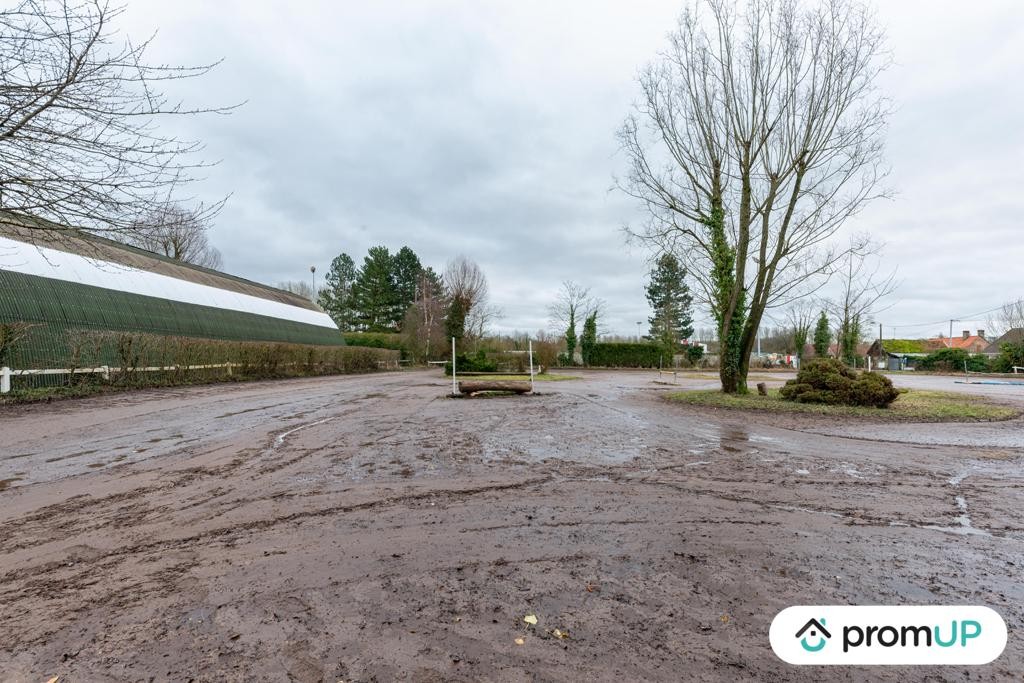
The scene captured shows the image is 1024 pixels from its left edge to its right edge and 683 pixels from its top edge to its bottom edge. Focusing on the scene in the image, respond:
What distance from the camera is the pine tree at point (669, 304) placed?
53184mm

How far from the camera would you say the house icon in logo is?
233cm

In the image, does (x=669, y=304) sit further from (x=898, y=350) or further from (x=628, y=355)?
(x=898, y=350)

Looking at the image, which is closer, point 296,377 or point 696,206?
point 696,206

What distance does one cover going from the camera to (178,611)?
8.52 feet

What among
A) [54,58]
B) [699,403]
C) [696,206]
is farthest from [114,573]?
[696,206]

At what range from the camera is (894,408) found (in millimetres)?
12547

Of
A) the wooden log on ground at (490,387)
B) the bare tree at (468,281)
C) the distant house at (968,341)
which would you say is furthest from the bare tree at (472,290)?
the distant house at (968,341)

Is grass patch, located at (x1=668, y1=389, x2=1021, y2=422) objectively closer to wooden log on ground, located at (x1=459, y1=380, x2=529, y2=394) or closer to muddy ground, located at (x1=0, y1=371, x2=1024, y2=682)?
muddy ground, located at (x1=0, y1=371, x2=1024, y2=682)

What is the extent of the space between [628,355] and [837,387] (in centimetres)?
3226

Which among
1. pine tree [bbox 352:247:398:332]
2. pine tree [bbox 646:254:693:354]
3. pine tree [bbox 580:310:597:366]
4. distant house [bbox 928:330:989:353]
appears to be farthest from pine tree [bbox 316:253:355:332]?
distant house [bbox 928:330:989:353]

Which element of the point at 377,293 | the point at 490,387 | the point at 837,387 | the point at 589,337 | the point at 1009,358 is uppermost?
the point at 377,293

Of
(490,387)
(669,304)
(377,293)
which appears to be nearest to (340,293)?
(377,293)

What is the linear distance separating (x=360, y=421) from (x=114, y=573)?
23.0 ft

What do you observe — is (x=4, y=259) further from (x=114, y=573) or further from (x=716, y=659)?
(x=716, y=659)
